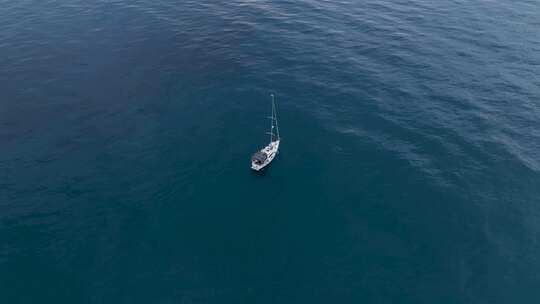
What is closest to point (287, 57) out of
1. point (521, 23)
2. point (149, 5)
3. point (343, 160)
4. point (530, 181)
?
point (343, 160)

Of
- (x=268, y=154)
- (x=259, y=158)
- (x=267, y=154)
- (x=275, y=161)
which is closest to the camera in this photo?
(x=259, y=158)

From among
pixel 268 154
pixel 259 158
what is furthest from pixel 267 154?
pixel 259 158

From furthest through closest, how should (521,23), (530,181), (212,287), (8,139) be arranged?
(521,23), (8,139), (530,181), (212,287)

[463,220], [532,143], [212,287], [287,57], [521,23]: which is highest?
[521,23]

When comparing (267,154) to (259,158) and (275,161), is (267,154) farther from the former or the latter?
(275,161)

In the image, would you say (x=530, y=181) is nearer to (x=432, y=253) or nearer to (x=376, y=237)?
(x=432, y=253)

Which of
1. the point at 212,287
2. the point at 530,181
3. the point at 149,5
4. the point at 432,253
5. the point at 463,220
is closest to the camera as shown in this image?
the point at 212,287

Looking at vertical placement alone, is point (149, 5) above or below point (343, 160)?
above

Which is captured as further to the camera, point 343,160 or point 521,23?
point 521,23
